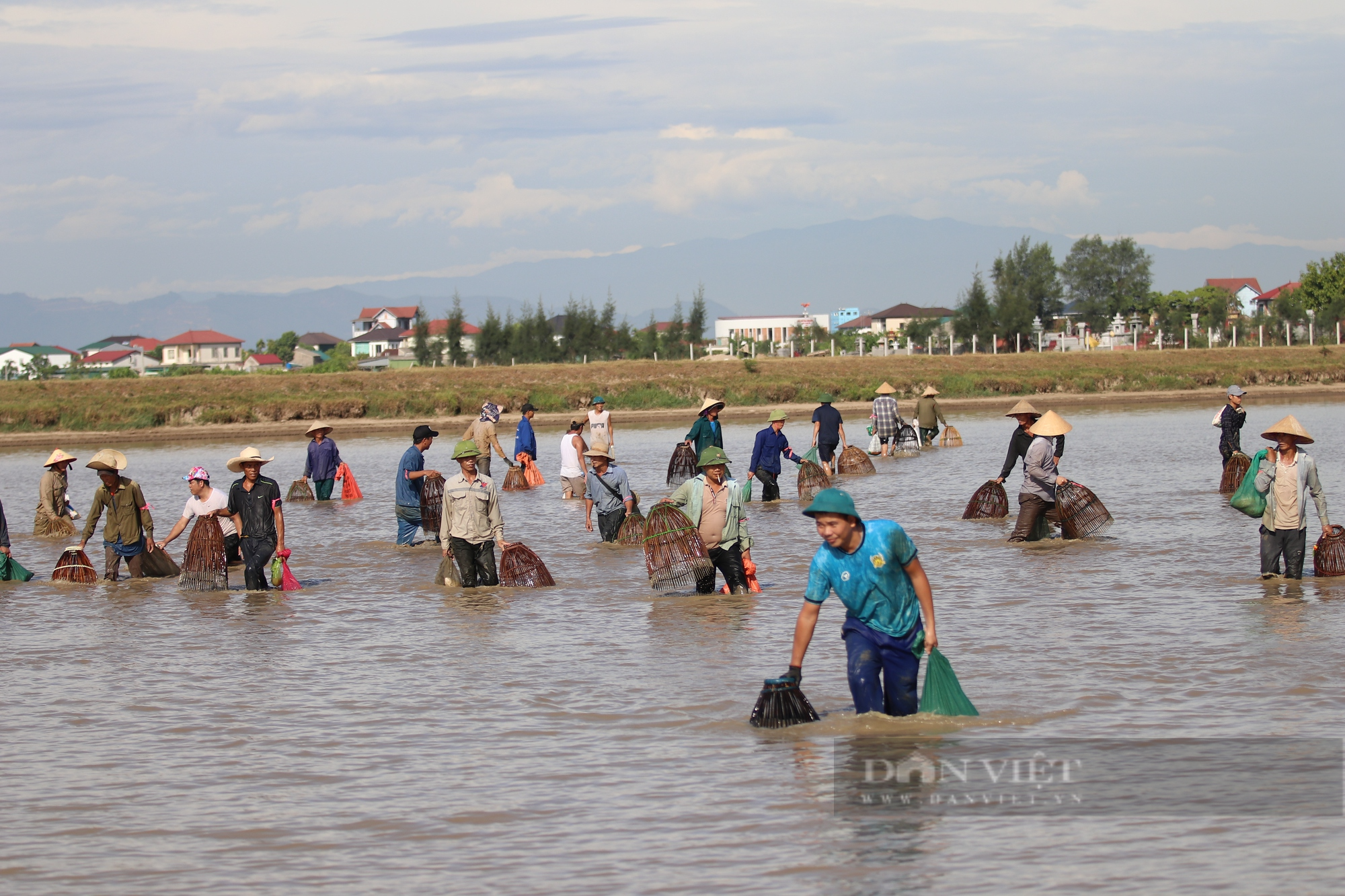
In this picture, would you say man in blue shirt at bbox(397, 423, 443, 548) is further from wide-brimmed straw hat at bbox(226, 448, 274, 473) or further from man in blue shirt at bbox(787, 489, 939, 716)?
man in blue shirt at bbox(787, 489, 939, 716)

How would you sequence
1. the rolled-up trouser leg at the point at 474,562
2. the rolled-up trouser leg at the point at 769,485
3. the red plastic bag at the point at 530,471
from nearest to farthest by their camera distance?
the rolled-up trouser leg at the point at 474,562 < the rolled-up trouser leg at the point at 769,485 < the red plastic bag at the point at 530,471

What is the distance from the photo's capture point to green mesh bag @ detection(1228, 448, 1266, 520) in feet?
38.6

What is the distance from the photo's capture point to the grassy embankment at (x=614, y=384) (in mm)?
51962

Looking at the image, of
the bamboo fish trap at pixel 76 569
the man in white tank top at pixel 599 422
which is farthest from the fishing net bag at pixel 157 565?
the man in white tank top at pixel 599 422

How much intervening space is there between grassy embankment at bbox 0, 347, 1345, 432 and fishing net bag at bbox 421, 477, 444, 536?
35.7 m

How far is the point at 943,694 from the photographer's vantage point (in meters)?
7.83

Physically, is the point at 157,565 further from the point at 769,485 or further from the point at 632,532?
the point at 769,485

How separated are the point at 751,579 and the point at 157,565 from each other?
6.57 metres

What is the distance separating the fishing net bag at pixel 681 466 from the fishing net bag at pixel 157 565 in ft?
26.6

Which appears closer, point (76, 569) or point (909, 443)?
point (76, 569)

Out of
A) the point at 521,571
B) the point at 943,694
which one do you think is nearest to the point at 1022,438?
the point at 521,571

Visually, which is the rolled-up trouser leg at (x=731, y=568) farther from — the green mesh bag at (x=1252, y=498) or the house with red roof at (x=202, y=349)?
the house with red roof at (x=202, y=349)

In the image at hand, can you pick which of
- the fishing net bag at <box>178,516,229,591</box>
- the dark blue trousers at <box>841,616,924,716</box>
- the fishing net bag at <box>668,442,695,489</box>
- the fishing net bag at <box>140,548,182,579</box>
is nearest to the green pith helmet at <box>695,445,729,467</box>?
the dark blue trousers at <box>841,616,924,716</box>

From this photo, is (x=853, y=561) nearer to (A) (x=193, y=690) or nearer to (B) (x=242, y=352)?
(A) (x=193, y=690)
